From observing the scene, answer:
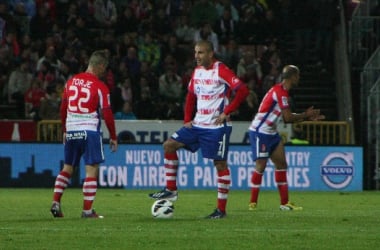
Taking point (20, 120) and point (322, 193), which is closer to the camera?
point (322, 193)

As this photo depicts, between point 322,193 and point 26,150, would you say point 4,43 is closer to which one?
point 26,150

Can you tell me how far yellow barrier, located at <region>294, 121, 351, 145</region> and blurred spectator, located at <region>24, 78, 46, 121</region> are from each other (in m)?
6.31

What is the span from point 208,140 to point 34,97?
1407 centimetres

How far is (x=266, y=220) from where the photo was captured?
1647cm

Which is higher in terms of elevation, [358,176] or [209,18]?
[209,18]

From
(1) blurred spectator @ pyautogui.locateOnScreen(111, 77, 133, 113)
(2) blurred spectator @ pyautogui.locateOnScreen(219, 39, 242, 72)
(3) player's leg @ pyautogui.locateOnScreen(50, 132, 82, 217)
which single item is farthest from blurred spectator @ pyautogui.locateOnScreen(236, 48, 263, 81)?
(3) player's leg @ pyautogui.locateOnScreen(50, 132, 82, 217)

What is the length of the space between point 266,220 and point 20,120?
13908 millimetres

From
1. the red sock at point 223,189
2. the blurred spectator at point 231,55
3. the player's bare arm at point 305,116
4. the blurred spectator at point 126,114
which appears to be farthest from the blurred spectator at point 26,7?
the red sock at point 223,189

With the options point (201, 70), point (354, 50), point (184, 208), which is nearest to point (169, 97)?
point (354, 50)

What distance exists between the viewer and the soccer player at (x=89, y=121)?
16.8 metres

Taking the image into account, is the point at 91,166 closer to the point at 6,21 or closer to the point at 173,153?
the point at 173,153

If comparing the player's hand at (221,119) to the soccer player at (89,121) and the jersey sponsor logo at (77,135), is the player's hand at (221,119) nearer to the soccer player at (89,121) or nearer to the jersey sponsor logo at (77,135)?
the soccer player at (89,121)

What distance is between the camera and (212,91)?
664 inches

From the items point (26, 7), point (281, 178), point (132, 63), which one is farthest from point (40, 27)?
point (281, 178)
